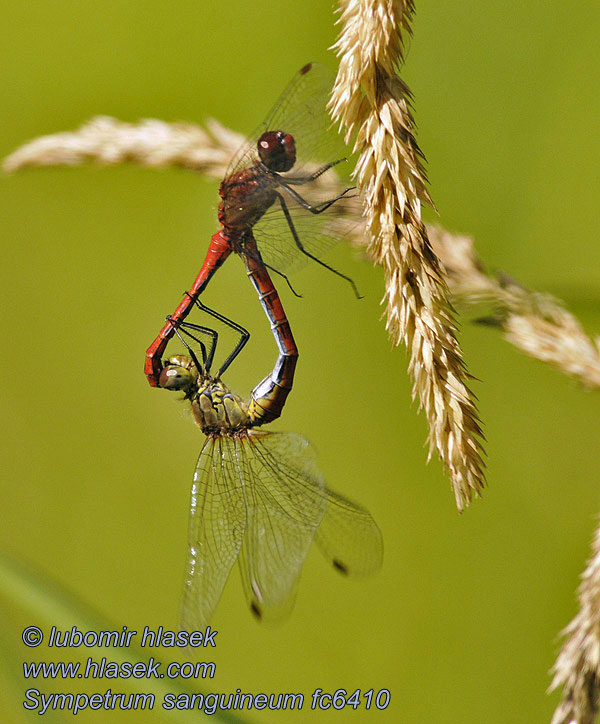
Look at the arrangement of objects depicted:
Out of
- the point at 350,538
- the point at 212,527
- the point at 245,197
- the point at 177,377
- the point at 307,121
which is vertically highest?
the point at 307,121

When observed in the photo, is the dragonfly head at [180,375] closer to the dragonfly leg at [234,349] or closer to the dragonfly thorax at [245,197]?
the dragonfly leg at [234,349]

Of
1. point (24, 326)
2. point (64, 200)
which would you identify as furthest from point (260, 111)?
point (24, 326)

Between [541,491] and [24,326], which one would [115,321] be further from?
[541,491]

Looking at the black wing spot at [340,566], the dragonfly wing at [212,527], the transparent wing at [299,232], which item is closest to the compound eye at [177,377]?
the dragonfly wing at [212,527]

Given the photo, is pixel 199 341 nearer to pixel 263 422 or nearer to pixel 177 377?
pixel 177 377

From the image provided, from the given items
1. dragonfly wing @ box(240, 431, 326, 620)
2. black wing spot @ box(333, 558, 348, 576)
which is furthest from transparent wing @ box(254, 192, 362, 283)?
black wing spot @ box(333, 558, 348, 576)

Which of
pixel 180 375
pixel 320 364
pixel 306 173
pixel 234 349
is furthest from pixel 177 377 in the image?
pixel 320 364
